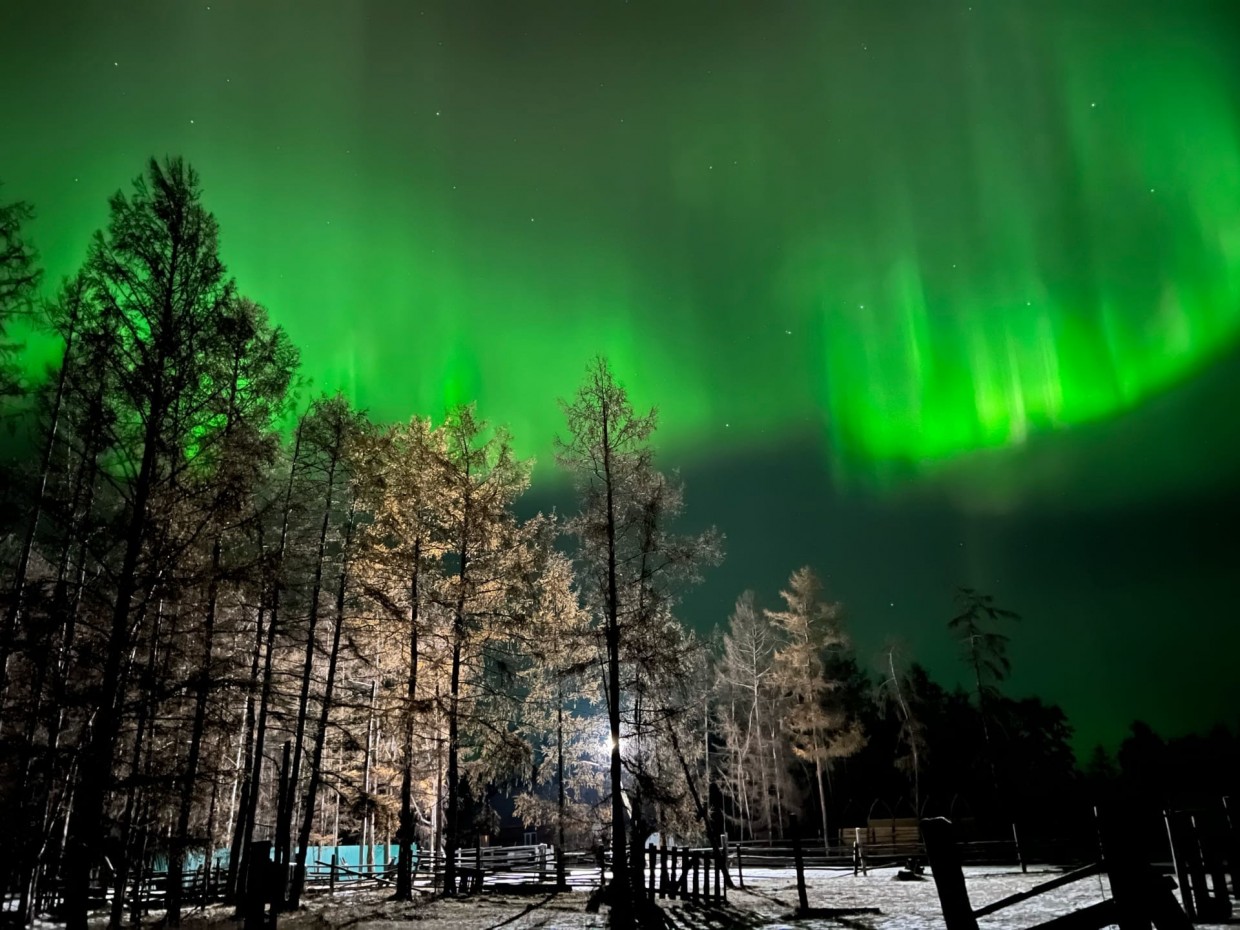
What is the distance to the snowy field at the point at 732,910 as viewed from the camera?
1482 cm

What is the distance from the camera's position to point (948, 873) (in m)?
4.79

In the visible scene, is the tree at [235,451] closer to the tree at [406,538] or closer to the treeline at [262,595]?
the treeline at [262,595]

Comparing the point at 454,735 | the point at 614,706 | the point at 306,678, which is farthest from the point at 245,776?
the point at 614,706

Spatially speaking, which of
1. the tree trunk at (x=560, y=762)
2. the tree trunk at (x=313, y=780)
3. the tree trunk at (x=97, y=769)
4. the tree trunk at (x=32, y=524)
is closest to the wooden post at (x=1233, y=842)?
the tree trunk at (x=560, y=762)

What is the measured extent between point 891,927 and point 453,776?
1232 centimetres

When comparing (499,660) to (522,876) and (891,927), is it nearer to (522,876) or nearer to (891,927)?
(891,927)

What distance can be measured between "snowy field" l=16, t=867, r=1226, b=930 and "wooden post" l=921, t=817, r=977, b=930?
892 cm

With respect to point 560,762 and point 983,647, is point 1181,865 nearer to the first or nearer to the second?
point 560,762

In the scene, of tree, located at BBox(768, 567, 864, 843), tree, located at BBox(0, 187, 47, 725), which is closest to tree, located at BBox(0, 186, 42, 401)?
tree, located at BBox(0, 187, 47, 725)

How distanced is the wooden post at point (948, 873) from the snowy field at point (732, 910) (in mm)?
8916

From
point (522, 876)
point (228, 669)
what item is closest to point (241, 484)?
point (228, 669)

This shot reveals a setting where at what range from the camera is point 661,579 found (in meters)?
22.4

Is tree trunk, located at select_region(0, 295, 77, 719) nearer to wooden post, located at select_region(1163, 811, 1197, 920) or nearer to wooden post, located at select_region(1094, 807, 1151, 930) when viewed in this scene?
wooden post, located at select_region(1094, 807, 1151, 930)

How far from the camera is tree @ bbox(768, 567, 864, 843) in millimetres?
38094
